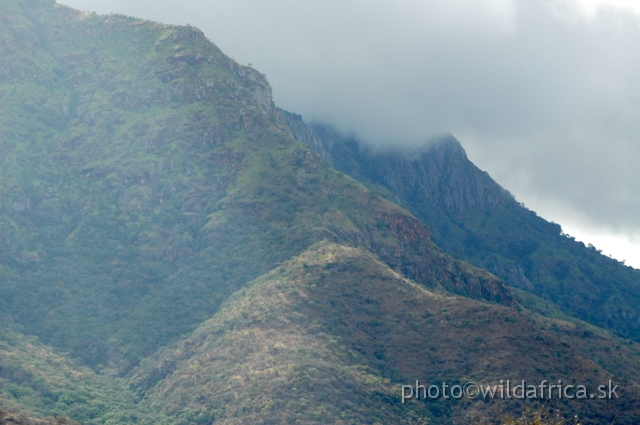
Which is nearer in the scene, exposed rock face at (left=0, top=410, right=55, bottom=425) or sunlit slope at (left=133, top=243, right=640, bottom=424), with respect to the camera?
exposed rock face at (left=0, top=410, right=55, bottom=425)

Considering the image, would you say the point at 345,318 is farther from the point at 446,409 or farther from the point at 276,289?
the point at 446,409

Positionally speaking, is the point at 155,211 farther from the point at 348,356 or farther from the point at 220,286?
the point at 348,356

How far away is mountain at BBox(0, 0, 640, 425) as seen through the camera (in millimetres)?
118438

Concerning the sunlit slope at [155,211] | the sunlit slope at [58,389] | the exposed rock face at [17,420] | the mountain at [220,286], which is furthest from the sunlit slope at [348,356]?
the exposed rock face at [17,420]

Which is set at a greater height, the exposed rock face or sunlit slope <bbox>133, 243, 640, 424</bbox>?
sunlit slope <bbox>133, 243, 640, 424</bbox>

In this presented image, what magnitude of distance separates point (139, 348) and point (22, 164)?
183 ft

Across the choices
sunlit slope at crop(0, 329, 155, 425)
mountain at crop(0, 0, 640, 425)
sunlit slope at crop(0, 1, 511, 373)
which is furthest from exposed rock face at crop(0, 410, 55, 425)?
sunlit slope at crop(0, 1, 511, 373)

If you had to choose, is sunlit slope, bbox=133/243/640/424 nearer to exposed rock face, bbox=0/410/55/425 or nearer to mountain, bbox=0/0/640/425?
mountain, bbox=0/0/640/425

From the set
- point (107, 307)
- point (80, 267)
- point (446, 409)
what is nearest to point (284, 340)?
point (446, 409)

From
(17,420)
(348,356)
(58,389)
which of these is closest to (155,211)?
(58,389)

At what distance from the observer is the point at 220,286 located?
6033 inches

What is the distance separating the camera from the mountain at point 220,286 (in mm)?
118438

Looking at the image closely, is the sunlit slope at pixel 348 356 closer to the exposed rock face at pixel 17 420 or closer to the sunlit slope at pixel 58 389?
the sunlit slope at pixel 58 389

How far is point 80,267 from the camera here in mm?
155625
